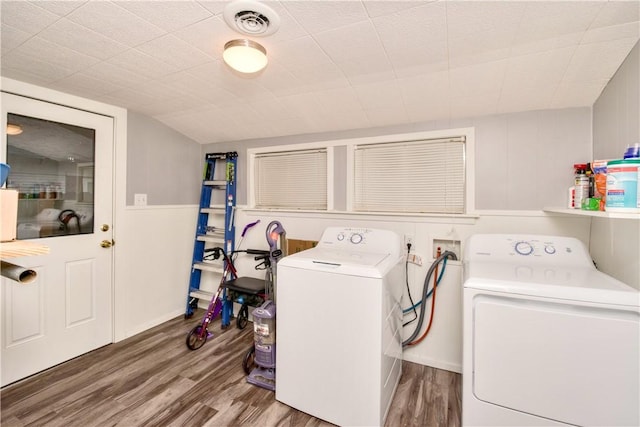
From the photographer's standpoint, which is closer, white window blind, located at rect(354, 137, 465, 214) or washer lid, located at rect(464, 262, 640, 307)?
washer lid, located at rect(464, 262, 640, 307)

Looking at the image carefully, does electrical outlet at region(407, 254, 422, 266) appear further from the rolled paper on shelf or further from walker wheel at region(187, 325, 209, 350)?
the rolled paper on shelf

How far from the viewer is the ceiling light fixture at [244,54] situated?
1.48 metres

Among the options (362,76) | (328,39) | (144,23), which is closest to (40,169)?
(144,23)

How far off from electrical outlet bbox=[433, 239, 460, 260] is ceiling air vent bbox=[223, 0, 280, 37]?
183cm

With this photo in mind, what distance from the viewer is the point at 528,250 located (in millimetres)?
1755

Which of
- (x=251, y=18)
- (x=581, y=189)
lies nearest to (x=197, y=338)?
(x=251, y=18)

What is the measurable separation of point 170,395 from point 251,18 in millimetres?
2293

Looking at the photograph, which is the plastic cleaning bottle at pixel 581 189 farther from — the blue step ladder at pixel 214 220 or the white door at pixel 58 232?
the white door at pixel 58 232

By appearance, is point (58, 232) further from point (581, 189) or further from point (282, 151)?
point (581, 189)

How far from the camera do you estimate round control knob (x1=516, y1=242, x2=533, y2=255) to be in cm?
175

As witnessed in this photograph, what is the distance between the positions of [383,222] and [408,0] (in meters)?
1.59

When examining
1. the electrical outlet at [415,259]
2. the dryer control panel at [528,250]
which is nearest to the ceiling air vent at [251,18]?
the dryer control panel at [528,250]

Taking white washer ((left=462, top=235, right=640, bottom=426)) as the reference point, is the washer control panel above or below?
above

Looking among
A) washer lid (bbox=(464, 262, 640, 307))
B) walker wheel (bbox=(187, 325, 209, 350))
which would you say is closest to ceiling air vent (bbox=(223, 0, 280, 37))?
washer lid (bbox=(464, 262, 640, 307))
